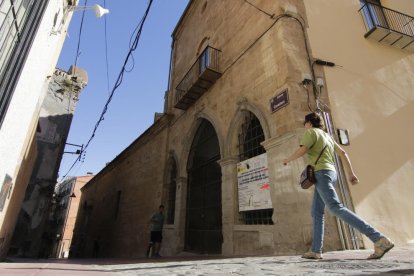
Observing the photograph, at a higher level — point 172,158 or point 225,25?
point 225,25

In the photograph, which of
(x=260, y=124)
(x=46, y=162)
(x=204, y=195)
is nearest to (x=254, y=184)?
(x=260, y=124)

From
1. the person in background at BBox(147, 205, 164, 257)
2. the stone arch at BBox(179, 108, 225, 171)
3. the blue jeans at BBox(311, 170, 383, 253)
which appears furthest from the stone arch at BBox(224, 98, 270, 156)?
the blue jeans at BBox(311, 170, 383, 253)

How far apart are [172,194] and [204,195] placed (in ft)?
7.87

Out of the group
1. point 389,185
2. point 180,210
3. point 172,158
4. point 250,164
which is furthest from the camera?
point 172,158

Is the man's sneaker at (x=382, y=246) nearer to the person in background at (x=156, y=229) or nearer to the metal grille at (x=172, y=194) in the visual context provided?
the person in background at (x=156, y=229)

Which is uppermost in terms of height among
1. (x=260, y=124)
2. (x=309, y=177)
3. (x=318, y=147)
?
(x=260, y=124)

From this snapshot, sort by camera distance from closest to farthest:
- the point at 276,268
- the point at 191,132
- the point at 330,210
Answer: the point at 276,268 → the point at 330,210 → the point at 191,132

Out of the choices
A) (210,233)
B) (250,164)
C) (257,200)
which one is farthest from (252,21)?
(210,233)

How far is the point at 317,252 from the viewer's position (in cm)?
297

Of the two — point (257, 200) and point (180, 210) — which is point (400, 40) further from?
point (180, 210)

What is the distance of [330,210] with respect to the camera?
9.21ft

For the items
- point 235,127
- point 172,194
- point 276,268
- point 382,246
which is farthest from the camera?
point 172,194

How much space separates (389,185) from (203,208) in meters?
4.90

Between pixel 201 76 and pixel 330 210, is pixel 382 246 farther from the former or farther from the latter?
pixel 201 76
